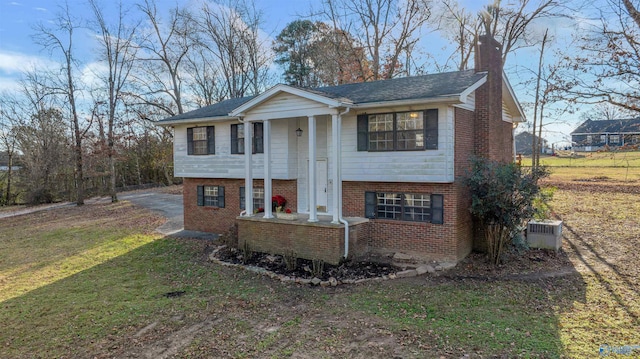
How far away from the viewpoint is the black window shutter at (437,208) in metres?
10.4

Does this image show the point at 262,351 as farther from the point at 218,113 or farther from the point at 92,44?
the point at 92,44

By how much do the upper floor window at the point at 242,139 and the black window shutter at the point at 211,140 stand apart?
93 cm

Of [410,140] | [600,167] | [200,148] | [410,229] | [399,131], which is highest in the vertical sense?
[399,131]

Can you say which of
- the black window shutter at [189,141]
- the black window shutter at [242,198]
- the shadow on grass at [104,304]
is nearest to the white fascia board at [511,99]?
the black window shutter at [242,198]

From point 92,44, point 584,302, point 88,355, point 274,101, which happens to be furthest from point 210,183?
point 92,44

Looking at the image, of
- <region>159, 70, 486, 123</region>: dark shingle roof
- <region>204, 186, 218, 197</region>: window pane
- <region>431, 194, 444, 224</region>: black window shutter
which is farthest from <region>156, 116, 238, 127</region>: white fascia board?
<region>431, 194, 444, 224</region>: black window shutter

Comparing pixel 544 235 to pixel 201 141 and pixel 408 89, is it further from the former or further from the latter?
pixel 201 141

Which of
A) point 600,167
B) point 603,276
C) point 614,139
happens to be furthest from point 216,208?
point 600,167

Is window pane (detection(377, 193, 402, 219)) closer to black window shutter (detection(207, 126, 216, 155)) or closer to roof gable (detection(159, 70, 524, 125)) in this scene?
roof gable (detection(159, 70, 524, 125))

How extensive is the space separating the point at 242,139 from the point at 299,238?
4.80 meters

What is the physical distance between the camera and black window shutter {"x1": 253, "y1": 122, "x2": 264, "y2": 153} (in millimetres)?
13438

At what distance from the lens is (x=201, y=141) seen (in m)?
15.0

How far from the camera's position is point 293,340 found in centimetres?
643

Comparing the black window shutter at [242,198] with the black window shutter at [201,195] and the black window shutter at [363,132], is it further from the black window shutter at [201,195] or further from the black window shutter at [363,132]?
the black window shutter at [363,132]
